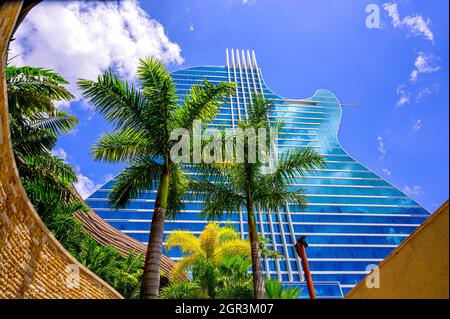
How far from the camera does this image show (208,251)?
50.1 feet

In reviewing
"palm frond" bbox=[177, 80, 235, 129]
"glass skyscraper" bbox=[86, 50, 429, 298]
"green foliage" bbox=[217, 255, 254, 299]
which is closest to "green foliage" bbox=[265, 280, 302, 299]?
"green foliage" bbox=[217, 255, 254, 299]

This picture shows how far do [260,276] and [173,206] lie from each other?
354cm

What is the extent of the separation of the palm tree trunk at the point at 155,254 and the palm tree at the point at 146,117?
0.03 meters

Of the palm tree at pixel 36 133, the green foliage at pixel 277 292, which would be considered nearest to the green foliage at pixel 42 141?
the palm tree at pixel 36 133

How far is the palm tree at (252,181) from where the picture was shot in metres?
10.1

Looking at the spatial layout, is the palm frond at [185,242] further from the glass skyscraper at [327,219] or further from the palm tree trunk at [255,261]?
the glass skyscraper at [327,219]

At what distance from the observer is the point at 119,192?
31.4 feet

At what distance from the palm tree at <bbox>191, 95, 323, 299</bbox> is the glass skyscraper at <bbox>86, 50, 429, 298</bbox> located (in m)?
33.6

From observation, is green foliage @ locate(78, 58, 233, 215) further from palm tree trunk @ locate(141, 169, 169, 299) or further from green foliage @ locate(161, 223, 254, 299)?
green foliage @ locate(161, 223, 254, 299)

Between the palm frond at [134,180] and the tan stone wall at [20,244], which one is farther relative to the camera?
the palm frond at [134,180]

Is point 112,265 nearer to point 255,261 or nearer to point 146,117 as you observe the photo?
point 255,261

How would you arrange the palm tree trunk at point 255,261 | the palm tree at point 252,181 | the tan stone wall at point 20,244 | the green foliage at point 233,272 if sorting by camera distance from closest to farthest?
the tan stone wall at point 20,244 < the palm tree trunk at point 255,261 < the palm tree at point 252,181 < the green foliage at point 233,272

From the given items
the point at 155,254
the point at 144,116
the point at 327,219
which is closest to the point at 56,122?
the point at 144,116
